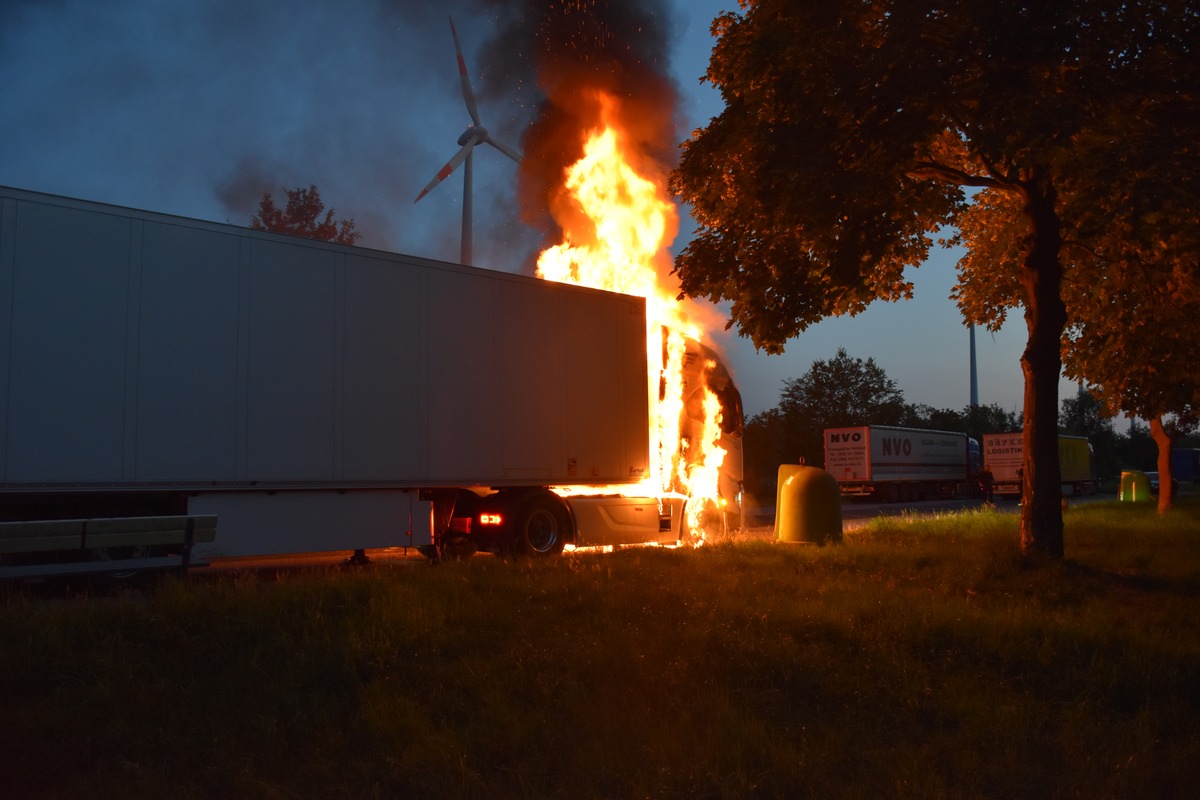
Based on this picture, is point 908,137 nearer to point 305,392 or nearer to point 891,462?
point 305,392

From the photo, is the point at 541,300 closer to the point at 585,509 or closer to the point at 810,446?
the point at 585,509

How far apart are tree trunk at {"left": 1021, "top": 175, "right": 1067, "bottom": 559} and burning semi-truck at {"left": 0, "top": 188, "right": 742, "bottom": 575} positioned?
5.32 meters

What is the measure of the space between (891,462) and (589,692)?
140 ft

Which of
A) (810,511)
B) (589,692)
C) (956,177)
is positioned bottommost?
(589,692)

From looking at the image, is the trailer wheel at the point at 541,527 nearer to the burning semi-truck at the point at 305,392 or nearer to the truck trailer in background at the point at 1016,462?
the burning semi-truck at the point at 305,392

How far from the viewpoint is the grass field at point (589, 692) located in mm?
4723

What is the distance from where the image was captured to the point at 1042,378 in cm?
1212

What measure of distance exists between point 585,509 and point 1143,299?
9.18m

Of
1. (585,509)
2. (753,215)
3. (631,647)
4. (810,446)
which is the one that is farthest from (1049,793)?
(810,446)

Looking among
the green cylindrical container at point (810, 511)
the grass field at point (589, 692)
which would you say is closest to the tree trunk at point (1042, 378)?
the grass field at point (589, 692)

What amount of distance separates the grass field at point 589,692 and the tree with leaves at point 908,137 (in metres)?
3.95

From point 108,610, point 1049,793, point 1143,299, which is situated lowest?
point 1049,793

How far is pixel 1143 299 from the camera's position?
570 inches

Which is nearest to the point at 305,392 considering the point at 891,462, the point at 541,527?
the point at 541,527
